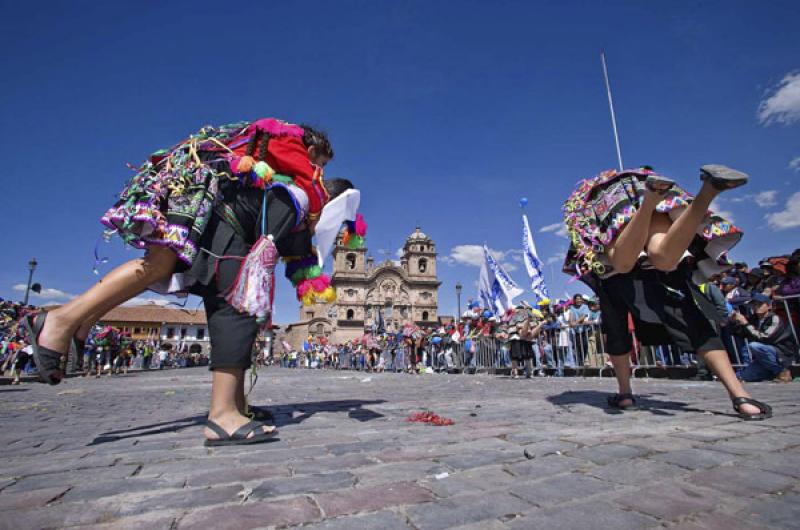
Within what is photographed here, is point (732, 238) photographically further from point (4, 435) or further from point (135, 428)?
point (4, 435)

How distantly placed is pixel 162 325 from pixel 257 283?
251 feet

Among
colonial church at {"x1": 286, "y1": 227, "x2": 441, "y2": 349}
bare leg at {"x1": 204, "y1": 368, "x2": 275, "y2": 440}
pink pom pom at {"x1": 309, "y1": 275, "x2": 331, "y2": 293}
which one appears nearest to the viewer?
bare leg at {"x1": 204, "y1": 368, "x2": 275, "y2": 440}

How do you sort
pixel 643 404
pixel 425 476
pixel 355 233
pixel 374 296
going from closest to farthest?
pixel 425 476
pixel 355 233
pixel 643 404
pixel 374 296

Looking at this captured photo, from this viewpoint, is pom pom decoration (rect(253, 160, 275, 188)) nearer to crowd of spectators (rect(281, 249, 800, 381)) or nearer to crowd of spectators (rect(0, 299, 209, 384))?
crowd of spectators (rect(281, 249, 800, 381))

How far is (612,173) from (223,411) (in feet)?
10.5

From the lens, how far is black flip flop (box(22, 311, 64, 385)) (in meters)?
2.23

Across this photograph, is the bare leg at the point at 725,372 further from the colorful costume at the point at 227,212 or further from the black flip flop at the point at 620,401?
the colorful costume at the point at 227,212

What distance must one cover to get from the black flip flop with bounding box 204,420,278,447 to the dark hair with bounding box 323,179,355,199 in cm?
176

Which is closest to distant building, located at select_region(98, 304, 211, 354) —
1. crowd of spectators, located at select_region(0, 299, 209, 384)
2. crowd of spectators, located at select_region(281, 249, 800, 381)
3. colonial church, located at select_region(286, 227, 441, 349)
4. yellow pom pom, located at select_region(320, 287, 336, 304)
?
colonial church, located at select_region(286, 227, 441, 349)

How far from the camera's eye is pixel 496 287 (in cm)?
1377

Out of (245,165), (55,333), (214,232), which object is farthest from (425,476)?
(55,333)

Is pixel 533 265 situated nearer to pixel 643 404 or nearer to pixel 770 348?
→ pixel 770 348

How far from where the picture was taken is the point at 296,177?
279 centimetres

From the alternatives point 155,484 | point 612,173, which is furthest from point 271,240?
point 612,173
